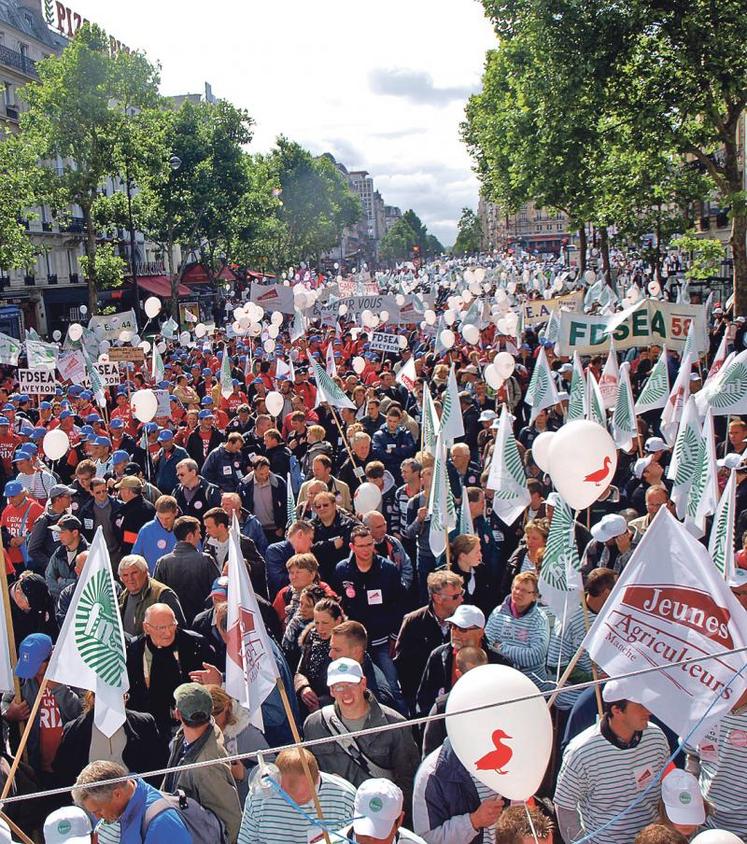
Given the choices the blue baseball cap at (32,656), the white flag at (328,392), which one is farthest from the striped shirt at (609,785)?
the white flag at (328,392)

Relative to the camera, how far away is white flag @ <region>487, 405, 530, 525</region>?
315 inches

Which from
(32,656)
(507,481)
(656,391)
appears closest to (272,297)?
(656,391)

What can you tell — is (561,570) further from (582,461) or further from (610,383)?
(610,383)

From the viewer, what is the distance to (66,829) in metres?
3.68

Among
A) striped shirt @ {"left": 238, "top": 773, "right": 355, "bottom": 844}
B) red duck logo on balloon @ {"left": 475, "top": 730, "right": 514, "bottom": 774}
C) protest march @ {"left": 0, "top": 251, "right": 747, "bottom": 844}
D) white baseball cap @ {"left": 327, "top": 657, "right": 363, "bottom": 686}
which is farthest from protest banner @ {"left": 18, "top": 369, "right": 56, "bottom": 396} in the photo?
red duck logo on balloon @ {"left": 475, "top": 730, "right": 514, "bottom": 774}

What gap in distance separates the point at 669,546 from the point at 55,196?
35674 mm

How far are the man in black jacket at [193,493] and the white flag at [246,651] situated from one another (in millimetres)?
4602

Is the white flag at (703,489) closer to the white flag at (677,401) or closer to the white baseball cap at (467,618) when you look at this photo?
the white flag at (677,401)

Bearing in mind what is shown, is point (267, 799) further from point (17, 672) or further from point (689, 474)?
point (689, 474)

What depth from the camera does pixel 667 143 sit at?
20469 millimetres

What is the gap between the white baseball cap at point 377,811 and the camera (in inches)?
144

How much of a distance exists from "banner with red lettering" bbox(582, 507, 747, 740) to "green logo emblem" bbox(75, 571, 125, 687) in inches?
90.3

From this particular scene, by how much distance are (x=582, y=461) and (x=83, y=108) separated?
110 ft

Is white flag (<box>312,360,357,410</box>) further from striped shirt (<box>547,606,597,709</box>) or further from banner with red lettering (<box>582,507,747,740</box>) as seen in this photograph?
banner with red lettering (<box>582,507,747,740</box>)
